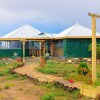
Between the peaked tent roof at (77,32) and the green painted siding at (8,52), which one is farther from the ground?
the peaked tent roof at (77,32)

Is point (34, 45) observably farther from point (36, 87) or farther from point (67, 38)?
point (36, 87)

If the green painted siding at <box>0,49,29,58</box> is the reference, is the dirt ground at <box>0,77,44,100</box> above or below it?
below

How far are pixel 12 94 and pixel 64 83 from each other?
2.07 m

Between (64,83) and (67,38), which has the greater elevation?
(67,38)

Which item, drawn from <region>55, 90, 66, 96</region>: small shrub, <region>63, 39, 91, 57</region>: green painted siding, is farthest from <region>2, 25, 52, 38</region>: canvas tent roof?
<region>55, 90, 66, 96</region>: small shrub

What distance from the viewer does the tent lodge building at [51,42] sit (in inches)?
1262

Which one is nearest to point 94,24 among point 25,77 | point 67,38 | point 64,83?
point 64,83

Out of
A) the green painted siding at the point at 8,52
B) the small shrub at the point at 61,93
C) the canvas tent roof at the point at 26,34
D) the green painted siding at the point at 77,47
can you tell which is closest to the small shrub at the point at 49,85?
the small shrub at the point at 61,93

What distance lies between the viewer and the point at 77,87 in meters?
12.1

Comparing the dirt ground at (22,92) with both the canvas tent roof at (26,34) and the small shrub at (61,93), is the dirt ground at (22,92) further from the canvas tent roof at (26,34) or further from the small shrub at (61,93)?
the canvas tent roof at (26,34)

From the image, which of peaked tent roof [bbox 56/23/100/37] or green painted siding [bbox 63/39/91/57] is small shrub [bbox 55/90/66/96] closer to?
green painted siding [bbox 63/39/91/57]

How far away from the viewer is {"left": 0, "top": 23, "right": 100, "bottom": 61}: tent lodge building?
105 ft

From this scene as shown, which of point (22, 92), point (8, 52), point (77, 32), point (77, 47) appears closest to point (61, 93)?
point (22, 92)

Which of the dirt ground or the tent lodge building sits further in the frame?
the tent lodge building
